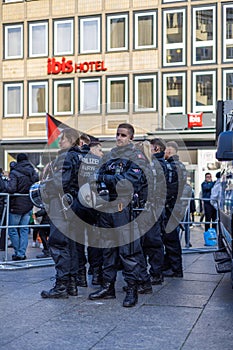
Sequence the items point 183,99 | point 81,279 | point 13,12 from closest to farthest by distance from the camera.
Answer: point 81,279, point 183,99, point 13,12

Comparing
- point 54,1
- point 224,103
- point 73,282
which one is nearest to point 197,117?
point 54,1

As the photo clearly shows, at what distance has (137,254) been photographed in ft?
21.5

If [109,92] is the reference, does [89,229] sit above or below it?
below

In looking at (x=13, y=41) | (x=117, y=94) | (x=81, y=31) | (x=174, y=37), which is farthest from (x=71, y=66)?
(x=174, y=37)

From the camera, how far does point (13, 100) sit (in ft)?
104

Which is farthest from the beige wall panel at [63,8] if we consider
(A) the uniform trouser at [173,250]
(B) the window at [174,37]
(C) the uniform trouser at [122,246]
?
(C) the uniform trouser at [122,246]

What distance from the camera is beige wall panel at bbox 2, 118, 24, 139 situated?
3119 cm

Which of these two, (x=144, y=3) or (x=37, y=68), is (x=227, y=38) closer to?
(x=144, y=3)

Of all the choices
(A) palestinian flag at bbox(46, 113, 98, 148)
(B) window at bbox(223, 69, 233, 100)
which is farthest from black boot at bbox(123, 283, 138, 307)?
(B) window at bbox(223, 69, 233, 100)

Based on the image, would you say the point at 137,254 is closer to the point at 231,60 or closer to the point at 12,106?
the point at 231,60

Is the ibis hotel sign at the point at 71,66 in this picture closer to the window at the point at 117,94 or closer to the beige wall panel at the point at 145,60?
the window at the point at 117,94

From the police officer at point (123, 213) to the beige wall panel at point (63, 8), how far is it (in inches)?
992

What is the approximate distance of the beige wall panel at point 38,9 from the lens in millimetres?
31016

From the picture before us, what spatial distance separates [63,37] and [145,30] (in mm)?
4390
